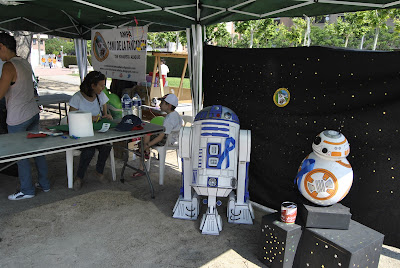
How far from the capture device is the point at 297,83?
305cm

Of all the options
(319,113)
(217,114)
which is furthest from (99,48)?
(319,113)

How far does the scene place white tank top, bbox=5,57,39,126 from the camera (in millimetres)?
3203

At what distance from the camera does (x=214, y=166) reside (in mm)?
2826

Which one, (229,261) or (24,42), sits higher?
(24,42)

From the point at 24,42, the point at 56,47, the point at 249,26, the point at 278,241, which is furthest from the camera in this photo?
the point at 56,47

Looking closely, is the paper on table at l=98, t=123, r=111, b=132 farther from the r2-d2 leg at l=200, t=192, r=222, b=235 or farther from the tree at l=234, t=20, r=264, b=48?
the tree at l=234, t=20, r=264, b=48

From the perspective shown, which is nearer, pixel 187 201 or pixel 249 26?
pixel 187 201

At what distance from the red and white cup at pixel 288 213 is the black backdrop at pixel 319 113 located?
28cm

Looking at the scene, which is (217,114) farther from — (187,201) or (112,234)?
(112,234)

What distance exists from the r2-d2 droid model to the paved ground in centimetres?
14

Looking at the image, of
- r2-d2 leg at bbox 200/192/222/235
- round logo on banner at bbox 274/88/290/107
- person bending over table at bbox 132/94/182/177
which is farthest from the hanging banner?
r2-d2 leg at bbox 200/192/222/235

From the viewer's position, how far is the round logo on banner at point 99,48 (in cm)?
523

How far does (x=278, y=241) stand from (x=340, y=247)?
0.46m

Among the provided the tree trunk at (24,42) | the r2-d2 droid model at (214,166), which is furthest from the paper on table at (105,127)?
the tree trunk at (24,42)
